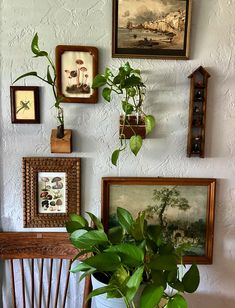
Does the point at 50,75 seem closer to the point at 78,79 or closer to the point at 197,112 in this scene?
the point at 78,79

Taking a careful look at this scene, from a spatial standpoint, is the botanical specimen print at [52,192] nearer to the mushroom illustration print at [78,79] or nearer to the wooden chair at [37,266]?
the wooden chair at [37,266]

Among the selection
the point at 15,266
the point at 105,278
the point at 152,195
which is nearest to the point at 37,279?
the point at 15,266

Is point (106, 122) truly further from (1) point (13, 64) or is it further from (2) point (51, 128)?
(1) point (13, 64)

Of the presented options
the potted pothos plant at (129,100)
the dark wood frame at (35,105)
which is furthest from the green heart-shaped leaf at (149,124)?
the dark wood frame at (35,105)

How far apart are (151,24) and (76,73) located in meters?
0.37

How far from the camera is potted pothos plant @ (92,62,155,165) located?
4.12ft

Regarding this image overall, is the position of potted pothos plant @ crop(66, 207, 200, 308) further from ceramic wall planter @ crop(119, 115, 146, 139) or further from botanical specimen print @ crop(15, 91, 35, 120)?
botanical specimen print @ crop(15, 91, 35, 120)

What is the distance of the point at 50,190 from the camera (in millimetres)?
1443

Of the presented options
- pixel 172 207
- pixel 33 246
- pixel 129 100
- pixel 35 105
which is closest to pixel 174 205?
pixel 172 207

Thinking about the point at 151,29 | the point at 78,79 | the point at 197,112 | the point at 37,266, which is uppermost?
the point at 151,29

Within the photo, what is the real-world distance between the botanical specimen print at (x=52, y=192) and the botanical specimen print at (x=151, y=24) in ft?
2.07

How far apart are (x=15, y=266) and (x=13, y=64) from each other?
90 centimetres

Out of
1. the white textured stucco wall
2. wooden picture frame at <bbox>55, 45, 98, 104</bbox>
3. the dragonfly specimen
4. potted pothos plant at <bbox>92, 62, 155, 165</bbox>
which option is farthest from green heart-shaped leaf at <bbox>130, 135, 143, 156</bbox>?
the dragonfly specimen

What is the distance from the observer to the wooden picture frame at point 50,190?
142cm
